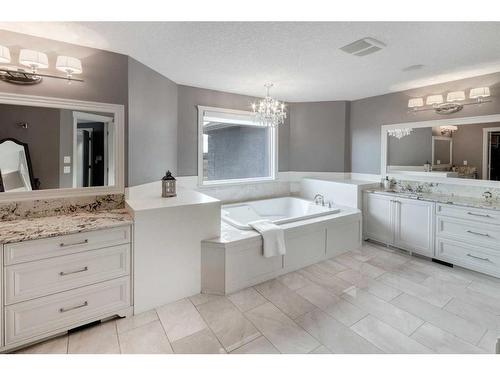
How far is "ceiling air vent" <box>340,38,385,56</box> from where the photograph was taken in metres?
2.18

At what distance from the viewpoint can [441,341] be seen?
71.4 inches

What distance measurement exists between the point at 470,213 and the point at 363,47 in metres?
2.21

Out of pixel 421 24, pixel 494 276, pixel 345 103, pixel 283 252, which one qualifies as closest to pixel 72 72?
pixel 283 252

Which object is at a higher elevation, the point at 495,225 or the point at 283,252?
the point at 495,225

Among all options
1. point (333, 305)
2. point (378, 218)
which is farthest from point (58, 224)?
point (378, 218)

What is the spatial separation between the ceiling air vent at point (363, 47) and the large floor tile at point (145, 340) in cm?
287

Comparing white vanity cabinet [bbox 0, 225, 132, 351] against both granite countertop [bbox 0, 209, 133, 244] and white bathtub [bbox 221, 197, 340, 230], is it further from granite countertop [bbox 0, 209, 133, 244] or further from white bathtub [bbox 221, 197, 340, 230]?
white bathtub [bbox 221, 197, 340, 230]

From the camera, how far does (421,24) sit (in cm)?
192

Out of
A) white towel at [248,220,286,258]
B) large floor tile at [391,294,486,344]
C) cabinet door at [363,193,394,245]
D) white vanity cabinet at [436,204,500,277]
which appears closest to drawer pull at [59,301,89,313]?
white towel at [248,220,286,258]

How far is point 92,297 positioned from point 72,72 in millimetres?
1881

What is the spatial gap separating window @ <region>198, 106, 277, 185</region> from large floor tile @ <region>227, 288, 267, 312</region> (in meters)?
1.85

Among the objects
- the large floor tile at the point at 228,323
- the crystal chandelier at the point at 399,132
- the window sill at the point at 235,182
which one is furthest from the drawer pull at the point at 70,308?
the crystal chandelier at the point at 399,132

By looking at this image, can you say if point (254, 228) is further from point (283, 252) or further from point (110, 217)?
point (110, 217)

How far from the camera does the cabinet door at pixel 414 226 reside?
10.4 feet
